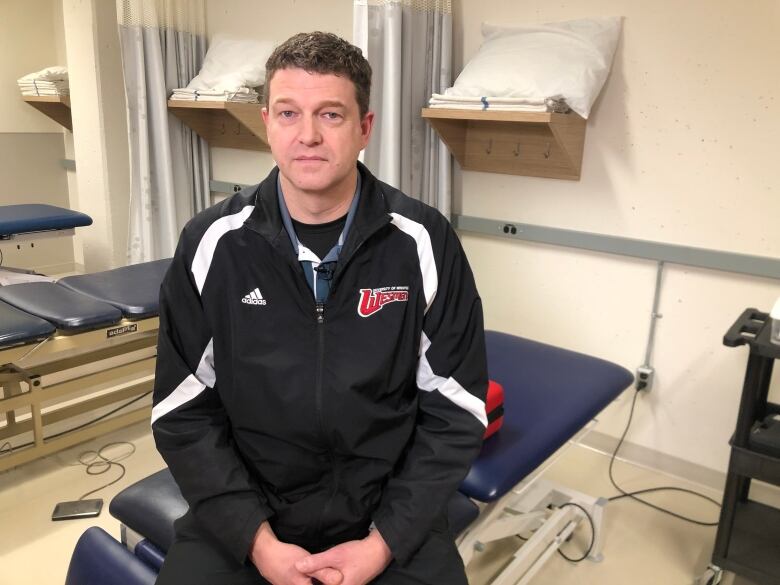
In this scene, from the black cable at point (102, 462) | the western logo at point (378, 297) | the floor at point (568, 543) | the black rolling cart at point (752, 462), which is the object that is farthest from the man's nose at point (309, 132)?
the black cable at point (102, 462)

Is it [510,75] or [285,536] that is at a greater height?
[510,75]

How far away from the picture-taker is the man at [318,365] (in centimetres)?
113

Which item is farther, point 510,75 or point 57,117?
point 57,117

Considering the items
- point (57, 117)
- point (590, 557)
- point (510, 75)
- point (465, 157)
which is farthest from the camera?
point (57, 117)

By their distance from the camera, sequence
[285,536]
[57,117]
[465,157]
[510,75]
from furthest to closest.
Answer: [57,117] < [465,157] < [510,75] < [285,536]

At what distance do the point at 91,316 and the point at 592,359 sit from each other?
1.64 m

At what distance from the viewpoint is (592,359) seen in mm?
1961

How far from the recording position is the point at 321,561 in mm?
1109

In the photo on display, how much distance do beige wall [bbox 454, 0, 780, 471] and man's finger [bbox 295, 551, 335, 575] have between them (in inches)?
63.9

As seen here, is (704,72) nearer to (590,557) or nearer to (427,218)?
(427,218)

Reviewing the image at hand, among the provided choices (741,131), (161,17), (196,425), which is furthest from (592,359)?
(161,17)

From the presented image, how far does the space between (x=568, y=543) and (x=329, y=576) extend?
118cm

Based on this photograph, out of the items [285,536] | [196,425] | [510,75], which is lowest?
[285,536]

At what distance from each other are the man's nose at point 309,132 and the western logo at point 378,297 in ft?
0.89
